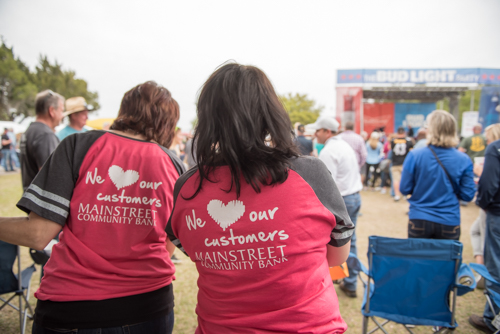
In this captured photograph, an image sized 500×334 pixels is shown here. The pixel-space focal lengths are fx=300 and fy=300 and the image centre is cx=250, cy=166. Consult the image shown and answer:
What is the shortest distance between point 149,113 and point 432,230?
2.67 metres

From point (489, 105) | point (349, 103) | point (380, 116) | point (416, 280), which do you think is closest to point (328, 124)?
point (416, 280)

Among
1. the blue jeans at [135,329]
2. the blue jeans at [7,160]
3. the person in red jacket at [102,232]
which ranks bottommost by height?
the blue jeans at [7,160]

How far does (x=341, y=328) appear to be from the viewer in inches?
36.8

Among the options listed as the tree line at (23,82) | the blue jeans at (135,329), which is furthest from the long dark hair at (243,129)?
the tree line at (23,82)

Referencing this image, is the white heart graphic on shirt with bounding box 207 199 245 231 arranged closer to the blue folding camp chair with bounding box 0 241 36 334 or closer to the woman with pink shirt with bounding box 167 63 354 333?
the woman with pink shirt with bounding box 167 63 354 333

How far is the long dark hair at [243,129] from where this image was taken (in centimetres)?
90

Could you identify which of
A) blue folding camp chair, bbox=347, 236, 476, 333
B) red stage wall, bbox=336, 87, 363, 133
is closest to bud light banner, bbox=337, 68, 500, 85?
red stage wall, bbox=336, 87, 363, 133

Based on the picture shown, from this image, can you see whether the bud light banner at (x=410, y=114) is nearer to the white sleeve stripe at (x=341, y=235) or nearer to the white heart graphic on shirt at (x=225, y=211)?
the white sleeve stripe at (x=341, y=235)

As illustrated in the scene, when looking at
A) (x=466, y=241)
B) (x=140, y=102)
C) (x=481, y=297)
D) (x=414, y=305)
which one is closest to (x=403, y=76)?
(x=466, y=241)

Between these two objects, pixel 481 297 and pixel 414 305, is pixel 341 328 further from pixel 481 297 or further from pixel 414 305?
pixel 481 297

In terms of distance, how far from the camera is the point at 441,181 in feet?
8.86

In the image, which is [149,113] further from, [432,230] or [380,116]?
[380,116]

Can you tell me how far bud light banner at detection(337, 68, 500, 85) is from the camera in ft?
53.5

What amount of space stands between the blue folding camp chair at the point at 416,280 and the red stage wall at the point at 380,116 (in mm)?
20375
